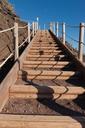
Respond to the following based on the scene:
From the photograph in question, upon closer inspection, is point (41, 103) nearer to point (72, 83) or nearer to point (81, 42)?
point (72, 83)

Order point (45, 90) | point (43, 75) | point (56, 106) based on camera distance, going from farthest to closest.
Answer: point (43, 75)
point (45, 90)
point (56, 106)

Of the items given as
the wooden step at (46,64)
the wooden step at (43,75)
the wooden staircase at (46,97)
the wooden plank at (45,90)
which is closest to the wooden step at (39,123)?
the wooden staircase at (46,97)

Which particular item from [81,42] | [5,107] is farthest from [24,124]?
[81,42]

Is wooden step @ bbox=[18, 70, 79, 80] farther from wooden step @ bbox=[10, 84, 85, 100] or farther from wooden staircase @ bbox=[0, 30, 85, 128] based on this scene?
wooden step @ bbox=[10, 84, 85, 100]

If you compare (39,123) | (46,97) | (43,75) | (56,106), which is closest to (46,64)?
(43,75)

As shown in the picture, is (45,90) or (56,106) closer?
(56,106)

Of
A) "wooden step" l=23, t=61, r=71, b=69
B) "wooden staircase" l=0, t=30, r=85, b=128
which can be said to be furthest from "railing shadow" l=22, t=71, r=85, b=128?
"wooden step" l=23, t=61, r=71, b=69

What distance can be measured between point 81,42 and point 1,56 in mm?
2889

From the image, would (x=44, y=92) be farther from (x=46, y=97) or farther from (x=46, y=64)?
(x=46, y=64)

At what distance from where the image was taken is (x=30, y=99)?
15.4 ft

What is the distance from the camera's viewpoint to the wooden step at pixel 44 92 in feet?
15.3

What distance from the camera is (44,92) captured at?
466cm

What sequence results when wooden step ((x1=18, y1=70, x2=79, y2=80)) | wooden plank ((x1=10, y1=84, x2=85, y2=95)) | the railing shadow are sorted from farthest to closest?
wooden step ((x1=18, y1=70, x2=79, y2=80)), wooden plank ((x1=10, y1=84, x2=85, y2=95)), the railing shadow

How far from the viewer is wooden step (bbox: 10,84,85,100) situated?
4648 millimetres
